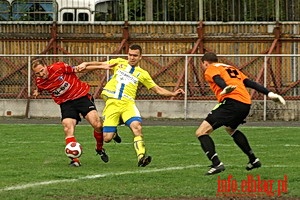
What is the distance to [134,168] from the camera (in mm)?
14992

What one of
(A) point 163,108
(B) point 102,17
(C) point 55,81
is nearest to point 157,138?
(C) point 55,81

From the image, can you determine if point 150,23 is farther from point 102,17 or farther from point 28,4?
point 28,4

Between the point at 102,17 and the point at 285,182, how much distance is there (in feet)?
65.9

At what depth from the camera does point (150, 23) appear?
31.4 m

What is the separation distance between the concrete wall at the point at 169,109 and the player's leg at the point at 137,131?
503 inches

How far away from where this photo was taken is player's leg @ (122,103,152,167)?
1509 cm

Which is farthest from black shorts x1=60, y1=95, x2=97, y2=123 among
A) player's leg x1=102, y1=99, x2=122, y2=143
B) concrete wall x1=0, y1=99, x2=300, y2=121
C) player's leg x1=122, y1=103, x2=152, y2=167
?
concrete wall x1=0, y1=99, x2=300, y2=121

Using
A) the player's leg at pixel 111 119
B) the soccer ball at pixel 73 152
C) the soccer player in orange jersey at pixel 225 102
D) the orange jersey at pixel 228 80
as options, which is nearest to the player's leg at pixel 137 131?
the player's leg at pixel 111 119

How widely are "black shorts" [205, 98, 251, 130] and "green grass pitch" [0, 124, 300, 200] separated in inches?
27.9

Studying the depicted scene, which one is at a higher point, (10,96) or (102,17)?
(102,17)

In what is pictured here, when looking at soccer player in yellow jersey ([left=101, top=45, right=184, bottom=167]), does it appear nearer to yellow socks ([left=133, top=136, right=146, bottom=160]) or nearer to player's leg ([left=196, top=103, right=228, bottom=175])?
yellow socks ([left=133, top=136, right=146, bottom=160])

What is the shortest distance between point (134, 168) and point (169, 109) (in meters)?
14.1

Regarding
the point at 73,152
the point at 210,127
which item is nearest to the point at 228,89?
the point at 210,127

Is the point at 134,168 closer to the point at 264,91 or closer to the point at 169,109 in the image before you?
the point at 264,91
